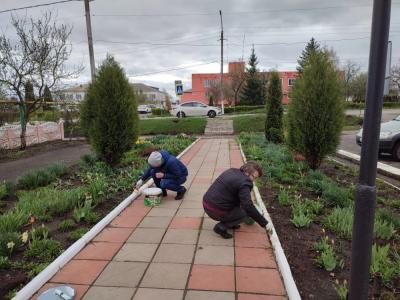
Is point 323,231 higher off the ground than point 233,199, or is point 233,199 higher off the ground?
point 233,199

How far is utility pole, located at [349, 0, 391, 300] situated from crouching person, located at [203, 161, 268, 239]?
170cm

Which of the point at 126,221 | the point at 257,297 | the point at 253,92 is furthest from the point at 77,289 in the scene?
the point at 253,92

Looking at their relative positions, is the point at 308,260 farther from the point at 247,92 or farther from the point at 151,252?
the point at 247,92

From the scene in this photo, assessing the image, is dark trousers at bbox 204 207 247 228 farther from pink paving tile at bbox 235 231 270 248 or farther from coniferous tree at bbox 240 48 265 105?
coniferous tree at bbox 240 48 265 105

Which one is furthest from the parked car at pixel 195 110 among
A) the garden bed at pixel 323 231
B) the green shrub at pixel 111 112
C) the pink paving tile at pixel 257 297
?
the pink paving tile at pixel 257 297

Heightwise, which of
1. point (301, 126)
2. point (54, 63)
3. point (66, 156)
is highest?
point (54, 63)

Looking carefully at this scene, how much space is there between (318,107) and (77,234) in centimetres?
553

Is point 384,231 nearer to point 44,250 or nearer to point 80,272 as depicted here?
point 80,272

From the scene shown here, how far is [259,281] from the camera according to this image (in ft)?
10.4

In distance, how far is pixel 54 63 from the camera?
15344 mm

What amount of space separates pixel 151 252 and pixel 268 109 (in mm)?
10605

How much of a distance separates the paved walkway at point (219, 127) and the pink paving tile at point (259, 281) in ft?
61.2

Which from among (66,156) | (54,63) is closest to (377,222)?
(66,156)

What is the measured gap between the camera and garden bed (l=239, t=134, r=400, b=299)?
3.15 meters
